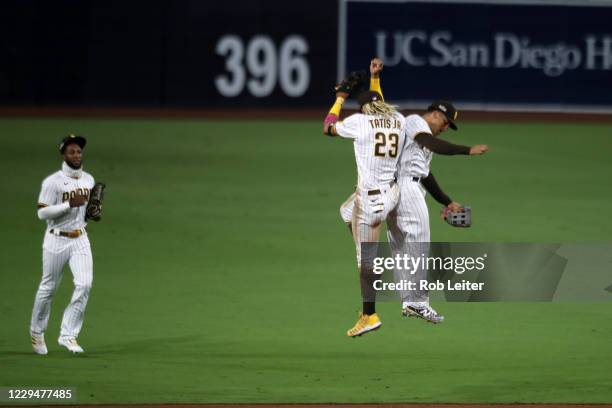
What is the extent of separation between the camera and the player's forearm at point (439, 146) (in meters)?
10.7

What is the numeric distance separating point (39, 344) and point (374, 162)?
3.16 m

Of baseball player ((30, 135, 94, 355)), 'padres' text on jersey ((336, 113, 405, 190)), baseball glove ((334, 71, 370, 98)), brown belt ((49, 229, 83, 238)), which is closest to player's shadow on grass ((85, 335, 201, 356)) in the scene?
baseball player ((30, 135, 94, 355))

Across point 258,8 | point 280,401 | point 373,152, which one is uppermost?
point 258,8

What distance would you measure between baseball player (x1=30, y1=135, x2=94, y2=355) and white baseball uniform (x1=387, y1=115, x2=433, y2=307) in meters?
2.58

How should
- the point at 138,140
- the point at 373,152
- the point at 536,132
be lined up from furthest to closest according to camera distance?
the point at 536,132 → the point at 138,140 → the point at 373,152

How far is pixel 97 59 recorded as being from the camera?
2741 cm

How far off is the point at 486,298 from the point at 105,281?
13.3 feet

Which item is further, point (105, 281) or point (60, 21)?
point (60, 21)

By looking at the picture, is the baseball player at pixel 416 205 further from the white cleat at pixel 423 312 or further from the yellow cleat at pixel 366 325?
the yellow cleat at pixel 366 325

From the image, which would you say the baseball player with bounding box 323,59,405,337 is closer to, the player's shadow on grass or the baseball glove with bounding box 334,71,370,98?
the baseball glove with bounding box 334,71,370,98

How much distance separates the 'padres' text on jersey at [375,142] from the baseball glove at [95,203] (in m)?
2.01

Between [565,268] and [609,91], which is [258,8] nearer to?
[609,91]

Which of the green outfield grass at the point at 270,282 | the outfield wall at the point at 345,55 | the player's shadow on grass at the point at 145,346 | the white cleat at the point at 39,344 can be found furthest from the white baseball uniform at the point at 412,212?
the outfield wall at the point at 345,55

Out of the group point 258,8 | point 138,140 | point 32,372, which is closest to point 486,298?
point 32,372
